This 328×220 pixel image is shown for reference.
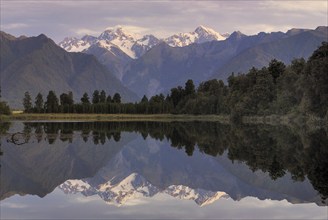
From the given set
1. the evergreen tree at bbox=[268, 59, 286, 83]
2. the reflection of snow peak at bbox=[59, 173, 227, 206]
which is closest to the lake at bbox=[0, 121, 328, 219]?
the reflection of snow peak at bbox=[59, 173, 227, 206]

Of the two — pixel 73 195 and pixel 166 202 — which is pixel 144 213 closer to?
pixel 166 202

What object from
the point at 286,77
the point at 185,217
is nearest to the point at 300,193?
the point at 185,217

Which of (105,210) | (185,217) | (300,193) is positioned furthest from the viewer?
(300,193)

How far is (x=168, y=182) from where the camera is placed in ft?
145

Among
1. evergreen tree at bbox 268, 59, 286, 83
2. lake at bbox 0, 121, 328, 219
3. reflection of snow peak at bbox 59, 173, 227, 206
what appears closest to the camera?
lake at bbox 0, 121, 328, 219

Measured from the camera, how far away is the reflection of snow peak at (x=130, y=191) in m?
34.7

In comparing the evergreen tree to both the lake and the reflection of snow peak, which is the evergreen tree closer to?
the lake

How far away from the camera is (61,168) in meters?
54.2

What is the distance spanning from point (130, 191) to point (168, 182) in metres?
6.09

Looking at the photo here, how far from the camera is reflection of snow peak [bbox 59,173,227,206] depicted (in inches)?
1366

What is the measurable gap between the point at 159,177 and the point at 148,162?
1685 centimetres

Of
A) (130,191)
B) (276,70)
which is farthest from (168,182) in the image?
(276,70)

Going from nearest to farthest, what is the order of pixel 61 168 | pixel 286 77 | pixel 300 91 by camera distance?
pixel 61 168 < pixel 300 91 < pixel 286 77

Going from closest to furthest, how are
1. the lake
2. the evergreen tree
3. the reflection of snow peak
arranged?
the lake, the reflection of snow peak, the evergreen tree
